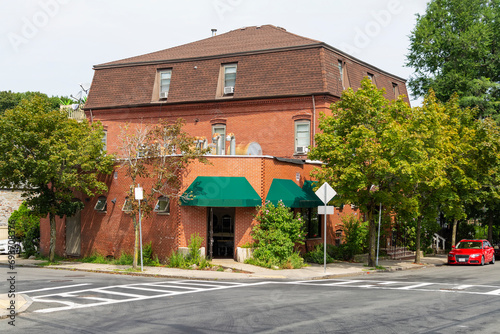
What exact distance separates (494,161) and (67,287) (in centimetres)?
2691

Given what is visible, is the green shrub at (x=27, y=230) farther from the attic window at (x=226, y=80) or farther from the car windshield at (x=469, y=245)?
the car windshield at (x=469, y=245)

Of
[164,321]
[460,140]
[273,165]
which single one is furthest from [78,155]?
[460,140]

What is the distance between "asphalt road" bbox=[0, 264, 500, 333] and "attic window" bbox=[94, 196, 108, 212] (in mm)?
8917

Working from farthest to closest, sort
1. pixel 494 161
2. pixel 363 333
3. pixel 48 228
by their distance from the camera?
pixel 494 161 → pixel 48 228 → pixel 363 333

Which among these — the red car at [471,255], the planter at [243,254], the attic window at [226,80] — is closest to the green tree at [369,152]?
the planter at [243,254]

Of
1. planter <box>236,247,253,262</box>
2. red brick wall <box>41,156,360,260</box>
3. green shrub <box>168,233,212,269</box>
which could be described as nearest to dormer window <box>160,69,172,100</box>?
red brick wall <box>41,156,360,260</box>

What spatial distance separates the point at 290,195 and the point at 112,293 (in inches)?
466

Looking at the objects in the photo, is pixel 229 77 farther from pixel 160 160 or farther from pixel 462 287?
pixel 462 287

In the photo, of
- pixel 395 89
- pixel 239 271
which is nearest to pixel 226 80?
pixel 395 89

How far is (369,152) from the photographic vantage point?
24.0 metres

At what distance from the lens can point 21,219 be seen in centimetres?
3562

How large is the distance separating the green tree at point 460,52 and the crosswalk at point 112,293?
29647 mm

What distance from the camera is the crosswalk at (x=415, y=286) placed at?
16.8 m

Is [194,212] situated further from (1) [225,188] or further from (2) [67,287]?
(2) [67,287]
